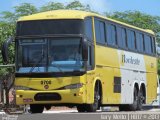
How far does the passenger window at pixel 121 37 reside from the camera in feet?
75.4

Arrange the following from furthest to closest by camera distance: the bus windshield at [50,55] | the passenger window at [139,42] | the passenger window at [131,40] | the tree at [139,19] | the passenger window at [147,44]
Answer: the tree at [139,19] < the passenger window at [147,44] < the passenger window at [139,42] < the passenger window at [131,40] < the bus windshield at [50,55]

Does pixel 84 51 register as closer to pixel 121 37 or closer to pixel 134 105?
pixel 121 37

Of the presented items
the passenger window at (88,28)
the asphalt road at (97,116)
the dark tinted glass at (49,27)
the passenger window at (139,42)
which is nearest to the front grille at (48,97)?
the dark tinted glass at (49,27)

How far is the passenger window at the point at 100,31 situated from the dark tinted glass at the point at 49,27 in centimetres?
122

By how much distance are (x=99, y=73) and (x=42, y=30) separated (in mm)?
2658

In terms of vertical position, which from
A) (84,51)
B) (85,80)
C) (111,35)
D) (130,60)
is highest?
(111,35)

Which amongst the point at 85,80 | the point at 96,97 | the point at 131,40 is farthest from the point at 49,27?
the point at 131,40

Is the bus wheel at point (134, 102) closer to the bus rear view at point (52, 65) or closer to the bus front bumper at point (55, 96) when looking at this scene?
the bus rear view at point (52, 65)

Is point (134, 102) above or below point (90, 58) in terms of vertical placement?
below

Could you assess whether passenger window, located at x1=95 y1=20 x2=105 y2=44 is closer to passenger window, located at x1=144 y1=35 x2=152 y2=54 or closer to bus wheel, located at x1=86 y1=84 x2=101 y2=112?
bus wheel, located at x1=86 y1=84 x2=101 y2=112

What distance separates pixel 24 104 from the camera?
762 inches

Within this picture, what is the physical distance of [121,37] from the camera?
23312mm

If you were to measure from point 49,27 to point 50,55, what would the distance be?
1193 millimetres

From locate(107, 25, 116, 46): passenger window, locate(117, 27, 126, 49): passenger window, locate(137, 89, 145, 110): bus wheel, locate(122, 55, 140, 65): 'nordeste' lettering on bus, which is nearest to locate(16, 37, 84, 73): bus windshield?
locate(107, 25, 116, 46): passenger window
